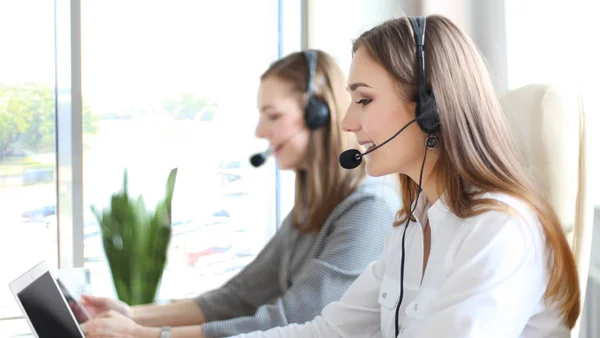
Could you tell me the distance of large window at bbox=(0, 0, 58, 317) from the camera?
245 centimetres

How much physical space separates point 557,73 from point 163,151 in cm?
157

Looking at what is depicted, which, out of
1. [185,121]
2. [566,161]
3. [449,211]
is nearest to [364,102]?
[449,211]

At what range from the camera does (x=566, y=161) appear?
108 centimetres

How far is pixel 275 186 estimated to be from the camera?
9.37 feet

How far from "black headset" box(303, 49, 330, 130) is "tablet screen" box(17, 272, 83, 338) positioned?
717 mm

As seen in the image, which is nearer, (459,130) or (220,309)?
(459,130)

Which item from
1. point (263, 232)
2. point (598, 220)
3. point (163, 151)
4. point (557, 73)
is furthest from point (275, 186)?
point (598, 220)

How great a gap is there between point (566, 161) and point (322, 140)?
0.68 meters

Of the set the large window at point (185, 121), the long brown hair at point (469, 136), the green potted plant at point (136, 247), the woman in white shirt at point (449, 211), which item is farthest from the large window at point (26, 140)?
the long brown hair at point (469, 136)

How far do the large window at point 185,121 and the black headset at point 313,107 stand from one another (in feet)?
3.76

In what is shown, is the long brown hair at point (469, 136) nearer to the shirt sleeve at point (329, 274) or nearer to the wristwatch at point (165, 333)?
the shirt sleeve at point (329, 274)

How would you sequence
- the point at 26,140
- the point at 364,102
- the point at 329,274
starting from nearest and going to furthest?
the point at 364,102 → the point at 329,274 → the point at 26,140

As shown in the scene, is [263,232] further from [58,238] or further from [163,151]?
[58,238]

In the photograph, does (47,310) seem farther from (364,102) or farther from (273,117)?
(273,117)
